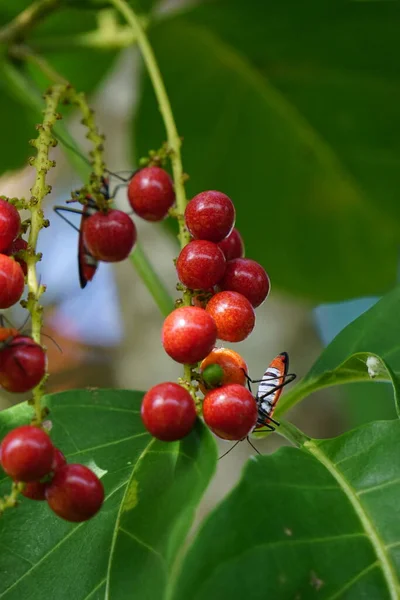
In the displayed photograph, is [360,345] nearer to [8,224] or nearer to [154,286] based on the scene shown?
[154,286]

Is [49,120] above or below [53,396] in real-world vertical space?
above

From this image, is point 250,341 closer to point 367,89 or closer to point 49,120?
point 367,89

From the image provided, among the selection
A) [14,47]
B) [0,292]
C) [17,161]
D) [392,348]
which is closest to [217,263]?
[0,292]

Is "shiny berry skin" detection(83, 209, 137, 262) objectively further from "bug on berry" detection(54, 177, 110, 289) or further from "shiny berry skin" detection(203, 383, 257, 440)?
"shiny berry skin" detection(203, 383, 257, 440)

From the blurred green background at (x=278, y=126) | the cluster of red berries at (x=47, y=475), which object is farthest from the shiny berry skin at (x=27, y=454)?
the blurred green background at (x=278, y=126)

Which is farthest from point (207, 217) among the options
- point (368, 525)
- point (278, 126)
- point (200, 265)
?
point (278, 126)

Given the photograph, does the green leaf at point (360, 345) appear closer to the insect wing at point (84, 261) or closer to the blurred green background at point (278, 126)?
the insect wing at point (84, 261)
